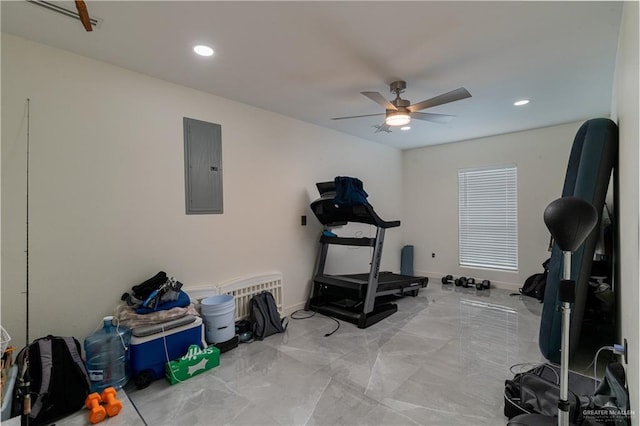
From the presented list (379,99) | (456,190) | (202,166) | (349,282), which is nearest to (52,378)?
(202,166)

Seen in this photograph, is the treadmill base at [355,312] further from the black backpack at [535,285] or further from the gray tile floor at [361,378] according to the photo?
the black backpack at [535,285]

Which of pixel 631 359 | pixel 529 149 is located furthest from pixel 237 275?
pixel 529 149

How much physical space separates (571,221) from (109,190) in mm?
3252

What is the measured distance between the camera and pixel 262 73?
9.16ft

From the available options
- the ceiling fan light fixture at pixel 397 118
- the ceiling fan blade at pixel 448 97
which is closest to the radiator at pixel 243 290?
the ceiling fan light fixture at pixel 397 118

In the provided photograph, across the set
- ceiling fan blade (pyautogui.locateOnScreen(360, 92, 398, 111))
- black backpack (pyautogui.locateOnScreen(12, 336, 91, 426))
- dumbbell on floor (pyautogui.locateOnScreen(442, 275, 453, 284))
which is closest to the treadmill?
ceiling fan blade (pyautogui.locateOnScreen(360, 92, 398, 111))

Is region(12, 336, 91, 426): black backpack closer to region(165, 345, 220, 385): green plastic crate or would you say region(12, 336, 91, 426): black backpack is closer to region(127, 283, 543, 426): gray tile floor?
region(127, 283, 543, 426): gray tile floor

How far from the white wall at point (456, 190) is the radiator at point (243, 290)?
11.9 feet

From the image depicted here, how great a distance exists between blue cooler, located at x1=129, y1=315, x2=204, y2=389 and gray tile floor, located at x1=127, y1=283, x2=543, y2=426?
11cm

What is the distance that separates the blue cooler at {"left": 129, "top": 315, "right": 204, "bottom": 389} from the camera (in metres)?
2.40

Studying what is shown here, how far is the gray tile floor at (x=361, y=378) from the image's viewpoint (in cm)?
204

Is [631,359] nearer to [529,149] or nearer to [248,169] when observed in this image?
[248,169]

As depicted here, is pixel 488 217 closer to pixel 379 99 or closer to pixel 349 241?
pixel 349 241

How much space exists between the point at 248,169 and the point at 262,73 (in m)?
1.19
